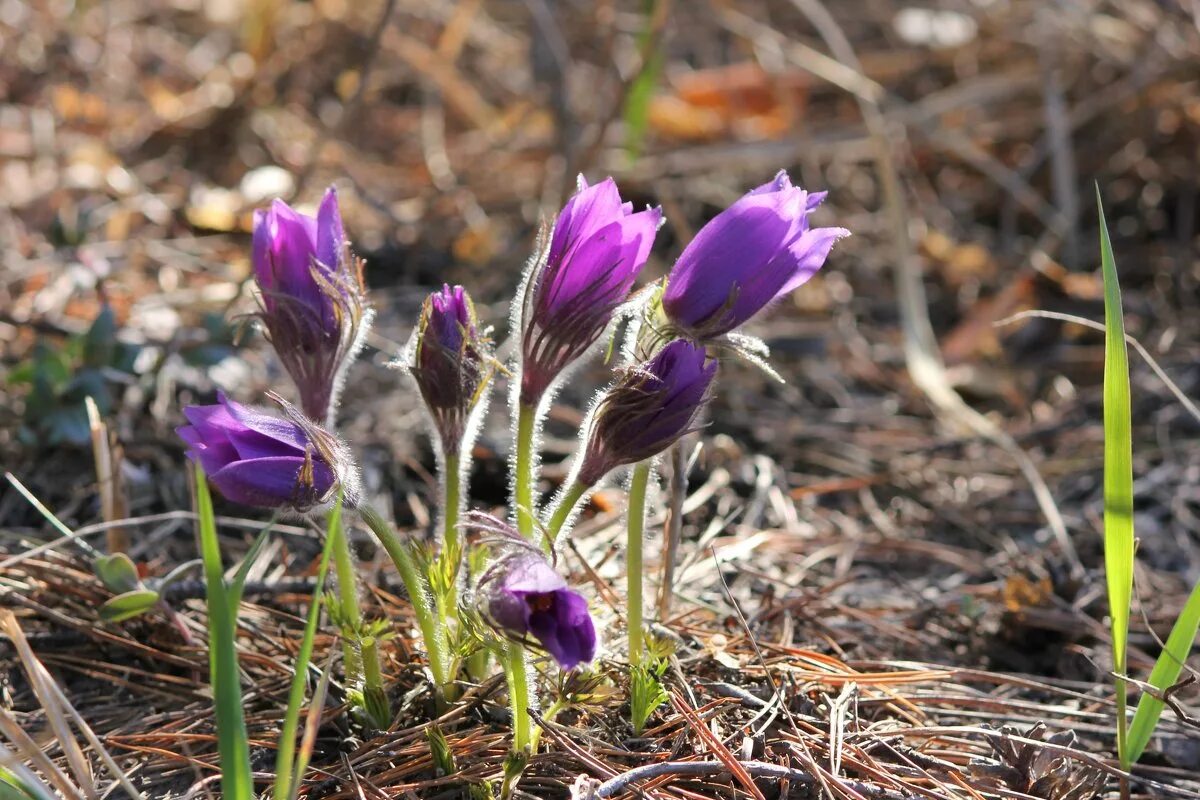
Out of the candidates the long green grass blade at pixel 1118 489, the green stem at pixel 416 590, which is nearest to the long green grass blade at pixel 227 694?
the green stem at pixel 416 590

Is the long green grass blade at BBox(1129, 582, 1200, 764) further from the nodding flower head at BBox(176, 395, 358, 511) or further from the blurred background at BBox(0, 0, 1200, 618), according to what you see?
the nodding flower head at BBox(176, 395, 358, 511)

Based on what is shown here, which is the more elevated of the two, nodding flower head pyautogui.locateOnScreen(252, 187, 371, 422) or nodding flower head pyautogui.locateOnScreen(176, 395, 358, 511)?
nodding flower head pyautogui.locateOnScreen(252, 187, 371, 422)

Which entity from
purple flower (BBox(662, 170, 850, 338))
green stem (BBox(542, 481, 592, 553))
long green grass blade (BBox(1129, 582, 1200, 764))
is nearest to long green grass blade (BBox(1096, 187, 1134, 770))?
long green grass blade (BBox(1129, 582, 1200, 764))

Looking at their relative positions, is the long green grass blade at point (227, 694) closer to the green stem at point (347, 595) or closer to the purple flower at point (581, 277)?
the green stem at point (347, 595)

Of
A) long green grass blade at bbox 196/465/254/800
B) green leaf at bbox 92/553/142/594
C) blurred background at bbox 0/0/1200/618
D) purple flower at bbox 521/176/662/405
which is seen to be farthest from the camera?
blurred background at bbox 0/0/1200/618

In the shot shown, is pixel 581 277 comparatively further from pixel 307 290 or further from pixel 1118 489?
pixel 1118 489

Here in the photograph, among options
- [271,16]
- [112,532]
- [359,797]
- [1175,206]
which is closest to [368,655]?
[359,797]

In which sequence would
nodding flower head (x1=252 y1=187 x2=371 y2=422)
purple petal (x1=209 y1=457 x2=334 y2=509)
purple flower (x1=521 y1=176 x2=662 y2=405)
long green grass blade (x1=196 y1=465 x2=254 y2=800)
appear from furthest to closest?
nodding flower head (x1=252 y1=187 x2=371 y2=422), purple flower (x1=521 y1=176 x2=662 y2=405), purple petal (x1=209 y1=457 x2=334 y2=509), long green grass blade (x1=196 y1=465 x2=254 y2=800)
